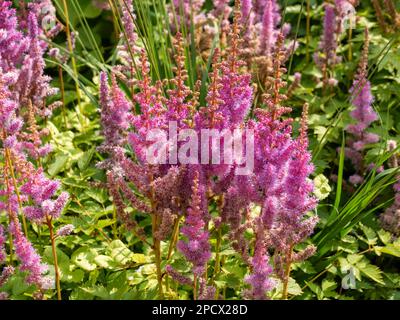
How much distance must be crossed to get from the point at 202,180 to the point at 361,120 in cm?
162

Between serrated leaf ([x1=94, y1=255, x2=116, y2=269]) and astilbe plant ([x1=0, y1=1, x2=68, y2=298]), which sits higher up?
astilbe plant ([x1=0, y1=1, x2=68, y2=298])

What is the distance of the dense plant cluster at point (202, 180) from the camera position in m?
2.16

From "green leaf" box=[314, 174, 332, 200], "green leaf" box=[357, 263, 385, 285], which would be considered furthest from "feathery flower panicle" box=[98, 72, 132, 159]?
"green leaf" box=[357, 263, 385, 285]

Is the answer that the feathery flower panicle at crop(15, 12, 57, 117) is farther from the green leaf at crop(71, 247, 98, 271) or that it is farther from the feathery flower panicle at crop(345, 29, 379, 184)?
the feathery flower panicle at crop(345, 29, 379, 184)

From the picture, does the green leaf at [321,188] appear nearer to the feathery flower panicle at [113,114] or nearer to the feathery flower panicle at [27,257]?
the feathery flower panicle at [113,114]

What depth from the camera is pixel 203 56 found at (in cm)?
413

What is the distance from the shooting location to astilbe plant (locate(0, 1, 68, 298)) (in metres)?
2.21

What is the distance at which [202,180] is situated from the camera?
→ 2.18 metres

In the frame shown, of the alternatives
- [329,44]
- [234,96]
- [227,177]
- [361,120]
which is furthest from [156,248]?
[329,44]

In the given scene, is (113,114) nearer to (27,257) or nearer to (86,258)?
(86,258)

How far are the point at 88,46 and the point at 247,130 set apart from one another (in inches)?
127

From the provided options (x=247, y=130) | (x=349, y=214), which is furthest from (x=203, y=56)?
(x=247, y=130)
